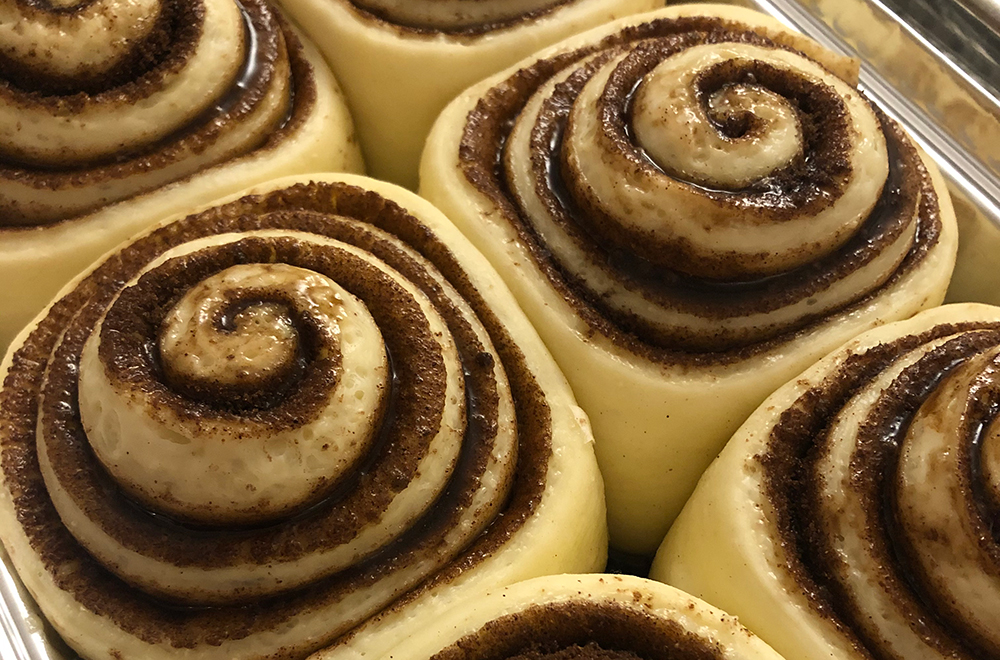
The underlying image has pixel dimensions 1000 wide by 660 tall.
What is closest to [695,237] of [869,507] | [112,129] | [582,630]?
[869,507]

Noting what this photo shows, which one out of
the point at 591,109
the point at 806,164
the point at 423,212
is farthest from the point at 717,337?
the point at 423,212

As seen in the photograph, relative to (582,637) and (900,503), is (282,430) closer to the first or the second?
(582,637)

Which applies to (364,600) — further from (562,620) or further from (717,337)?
(717,337)

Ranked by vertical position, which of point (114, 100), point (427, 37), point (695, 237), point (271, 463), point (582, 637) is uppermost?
point (427, 37)

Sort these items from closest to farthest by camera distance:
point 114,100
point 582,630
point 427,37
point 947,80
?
1. point 582,630
2. point 114,100
3. point 427,37
4. point 947,80

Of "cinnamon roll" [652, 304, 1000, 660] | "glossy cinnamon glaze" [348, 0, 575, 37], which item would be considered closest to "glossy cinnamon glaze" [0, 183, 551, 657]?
"cinnamon roll" [652, 304, 1000, 660]

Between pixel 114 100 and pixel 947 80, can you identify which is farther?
pixel 947 80

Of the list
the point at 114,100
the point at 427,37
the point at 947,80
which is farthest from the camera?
the point at 947,80

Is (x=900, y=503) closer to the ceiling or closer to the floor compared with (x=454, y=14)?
closer to the floor
